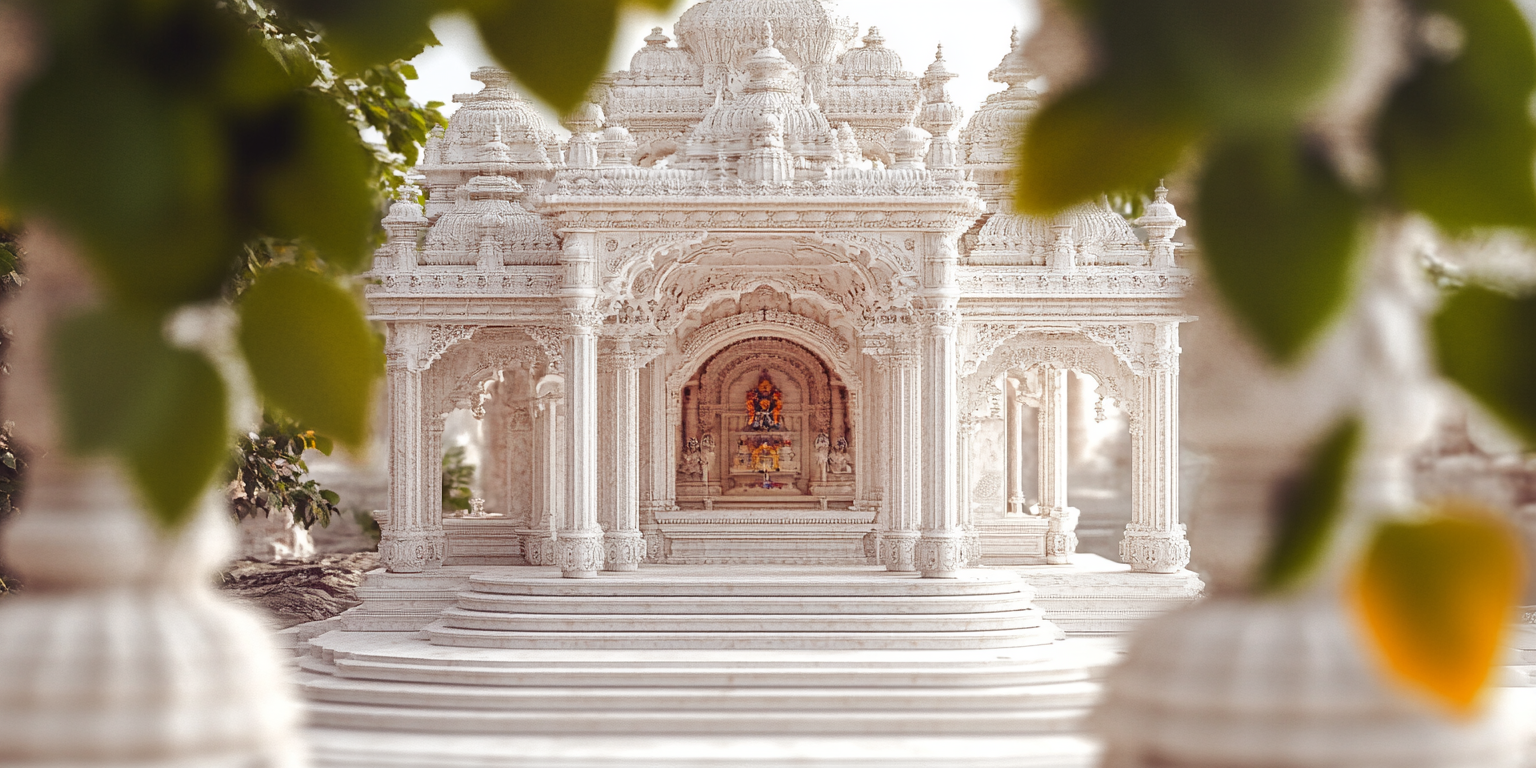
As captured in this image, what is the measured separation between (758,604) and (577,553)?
1.43 meters

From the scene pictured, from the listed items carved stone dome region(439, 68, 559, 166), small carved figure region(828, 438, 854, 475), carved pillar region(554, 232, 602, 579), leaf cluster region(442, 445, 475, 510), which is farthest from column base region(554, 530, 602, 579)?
leaf cluster region(442, 445, 475, 510)

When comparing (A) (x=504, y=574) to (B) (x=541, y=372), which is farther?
(B) (x=541, y=372)

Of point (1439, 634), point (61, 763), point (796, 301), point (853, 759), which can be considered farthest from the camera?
point (796, 301)

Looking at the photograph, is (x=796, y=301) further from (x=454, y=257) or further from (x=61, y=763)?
(x=61, y=763)

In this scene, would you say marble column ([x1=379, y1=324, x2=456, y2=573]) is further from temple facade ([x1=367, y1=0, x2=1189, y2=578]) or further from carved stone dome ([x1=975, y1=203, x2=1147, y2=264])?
carved stone dome ([x1=975, y1=203, x2=1147, y2=264])

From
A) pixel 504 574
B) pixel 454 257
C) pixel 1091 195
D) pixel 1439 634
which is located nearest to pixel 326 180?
pixel 1091 195

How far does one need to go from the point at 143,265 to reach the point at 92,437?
0.06m

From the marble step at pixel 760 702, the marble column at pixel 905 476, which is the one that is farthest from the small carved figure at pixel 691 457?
the marble step at pixel 760 702

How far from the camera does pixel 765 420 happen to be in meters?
15.1

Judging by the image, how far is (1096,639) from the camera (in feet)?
35.4

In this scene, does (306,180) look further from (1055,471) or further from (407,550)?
(1055,471)

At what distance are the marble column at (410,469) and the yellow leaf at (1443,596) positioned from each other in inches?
439

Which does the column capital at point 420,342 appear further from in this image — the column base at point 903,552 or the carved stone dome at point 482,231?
the column base at point 903,552

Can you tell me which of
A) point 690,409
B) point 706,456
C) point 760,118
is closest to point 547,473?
point 706,456
